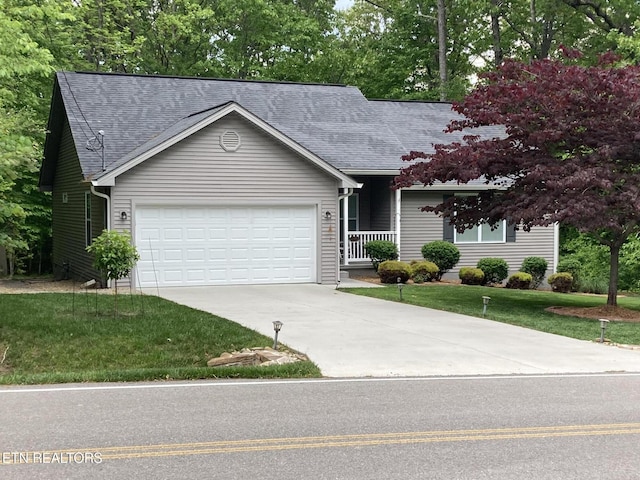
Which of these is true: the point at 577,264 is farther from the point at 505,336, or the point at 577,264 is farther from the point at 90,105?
the point at 90,105

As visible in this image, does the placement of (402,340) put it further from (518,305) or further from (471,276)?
(471,276)

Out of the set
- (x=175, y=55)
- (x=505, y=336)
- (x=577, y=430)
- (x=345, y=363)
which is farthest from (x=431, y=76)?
(x=577, y=430)

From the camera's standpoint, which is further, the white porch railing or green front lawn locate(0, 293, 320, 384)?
the white porch railing

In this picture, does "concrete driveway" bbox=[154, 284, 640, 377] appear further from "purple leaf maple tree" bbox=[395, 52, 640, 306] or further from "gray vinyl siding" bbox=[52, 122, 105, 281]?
A: "gray vinyl siding" bbox=[52, 122, 105, 281]

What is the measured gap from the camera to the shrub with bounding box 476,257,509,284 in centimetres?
2295

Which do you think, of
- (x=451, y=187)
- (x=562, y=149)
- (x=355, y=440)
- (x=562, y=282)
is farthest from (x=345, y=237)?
(x=355, y=440)

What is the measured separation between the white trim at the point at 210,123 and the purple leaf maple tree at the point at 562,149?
13.4 ft

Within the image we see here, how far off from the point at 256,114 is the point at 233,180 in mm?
3466

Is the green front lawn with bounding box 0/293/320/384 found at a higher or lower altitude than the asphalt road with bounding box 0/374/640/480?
higher

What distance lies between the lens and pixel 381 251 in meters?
22.3

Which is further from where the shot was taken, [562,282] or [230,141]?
[562,282]

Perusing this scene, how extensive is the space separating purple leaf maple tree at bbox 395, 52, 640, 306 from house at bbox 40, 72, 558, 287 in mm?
4944

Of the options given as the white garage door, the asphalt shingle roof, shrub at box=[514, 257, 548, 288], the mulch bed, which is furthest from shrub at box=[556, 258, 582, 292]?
the white garage door

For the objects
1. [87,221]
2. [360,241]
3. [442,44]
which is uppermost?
[442,44]
